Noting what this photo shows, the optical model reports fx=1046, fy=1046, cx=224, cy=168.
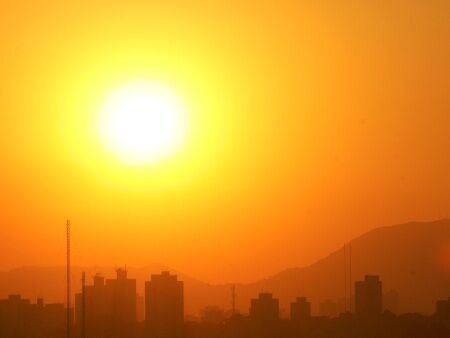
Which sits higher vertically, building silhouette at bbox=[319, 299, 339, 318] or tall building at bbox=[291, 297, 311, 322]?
tall building at bbox=[291, 297, 311, 322]

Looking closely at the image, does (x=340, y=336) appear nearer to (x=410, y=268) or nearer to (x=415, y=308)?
(x=415, y=308)

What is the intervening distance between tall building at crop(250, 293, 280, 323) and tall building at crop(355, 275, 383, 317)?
4181mm

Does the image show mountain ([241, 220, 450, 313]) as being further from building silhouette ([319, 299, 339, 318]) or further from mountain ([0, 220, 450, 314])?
building silhouette ([319, 299, 339, 318])

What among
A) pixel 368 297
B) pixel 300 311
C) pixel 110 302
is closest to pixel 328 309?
pixel 110 302

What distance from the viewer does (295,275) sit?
134 m

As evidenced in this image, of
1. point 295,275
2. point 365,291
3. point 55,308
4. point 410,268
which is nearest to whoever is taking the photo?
point 365,291

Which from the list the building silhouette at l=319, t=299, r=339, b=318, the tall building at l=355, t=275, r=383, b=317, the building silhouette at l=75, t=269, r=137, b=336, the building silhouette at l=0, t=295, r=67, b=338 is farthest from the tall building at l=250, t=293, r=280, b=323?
the building silhouette at l=319, t=299, r=339, b=318

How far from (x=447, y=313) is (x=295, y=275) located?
83.9m

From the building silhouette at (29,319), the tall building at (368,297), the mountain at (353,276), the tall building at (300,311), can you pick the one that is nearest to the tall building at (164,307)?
the building silhouette at (29,319)

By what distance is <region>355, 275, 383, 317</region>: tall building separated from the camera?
52781 millimetres

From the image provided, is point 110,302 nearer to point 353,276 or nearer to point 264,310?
point 264,310

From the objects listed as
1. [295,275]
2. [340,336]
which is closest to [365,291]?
[340,336]

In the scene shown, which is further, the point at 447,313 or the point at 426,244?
the point at 426,244

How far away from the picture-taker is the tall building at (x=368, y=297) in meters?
52.8
